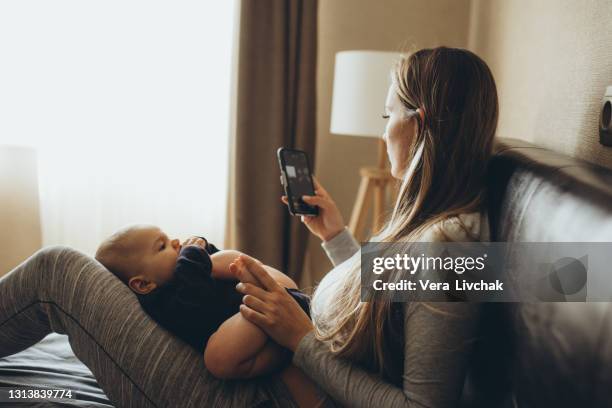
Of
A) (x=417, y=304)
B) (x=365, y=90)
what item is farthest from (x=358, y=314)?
(x=365, y=90)

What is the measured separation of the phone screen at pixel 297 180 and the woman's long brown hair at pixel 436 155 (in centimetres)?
53

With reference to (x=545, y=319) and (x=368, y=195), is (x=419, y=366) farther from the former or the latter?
(x=368, y=195)

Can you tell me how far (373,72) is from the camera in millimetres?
2131

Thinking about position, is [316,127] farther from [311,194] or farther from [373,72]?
[311,194]

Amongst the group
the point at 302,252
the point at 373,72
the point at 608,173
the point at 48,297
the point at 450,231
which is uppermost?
the point at 373,72

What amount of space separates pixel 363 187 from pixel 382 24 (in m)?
0.92

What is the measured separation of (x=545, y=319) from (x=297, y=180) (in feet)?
3.21

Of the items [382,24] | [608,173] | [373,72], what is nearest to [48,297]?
[608,173]

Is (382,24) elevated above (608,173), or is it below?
above

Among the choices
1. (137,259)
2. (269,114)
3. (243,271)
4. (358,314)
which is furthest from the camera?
(269,114)

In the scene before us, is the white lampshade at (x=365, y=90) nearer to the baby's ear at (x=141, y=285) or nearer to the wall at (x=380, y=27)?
the wall at (x=380, y=27)

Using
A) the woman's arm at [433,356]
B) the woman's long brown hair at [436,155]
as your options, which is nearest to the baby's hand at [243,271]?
the woman's long brown hair at [436,155]

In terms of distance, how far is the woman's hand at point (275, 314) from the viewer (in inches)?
38.8

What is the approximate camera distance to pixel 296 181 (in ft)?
5.06
